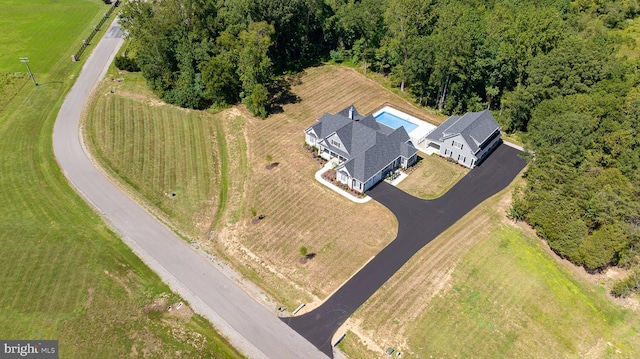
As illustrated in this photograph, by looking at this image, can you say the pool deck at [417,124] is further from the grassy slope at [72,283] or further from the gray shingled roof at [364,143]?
the grassy slope at [72,283]

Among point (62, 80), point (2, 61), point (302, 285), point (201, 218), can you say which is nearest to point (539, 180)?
point (302, 285)

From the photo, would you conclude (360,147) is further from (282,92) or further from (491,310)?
(491,310)

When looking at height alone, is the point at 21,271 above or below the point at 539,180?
below

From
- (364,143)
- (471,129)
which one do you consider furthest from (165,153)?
(471,129)

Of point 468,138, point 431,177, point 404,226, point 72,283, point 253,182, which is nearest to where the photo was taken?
point 72,283

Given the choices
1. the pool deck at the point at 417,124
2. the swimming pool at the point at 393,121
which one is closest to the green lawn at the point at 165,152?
the swimming pool at the point at 393,121

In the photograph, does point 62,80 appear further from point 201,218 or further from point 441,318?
point 441,318
